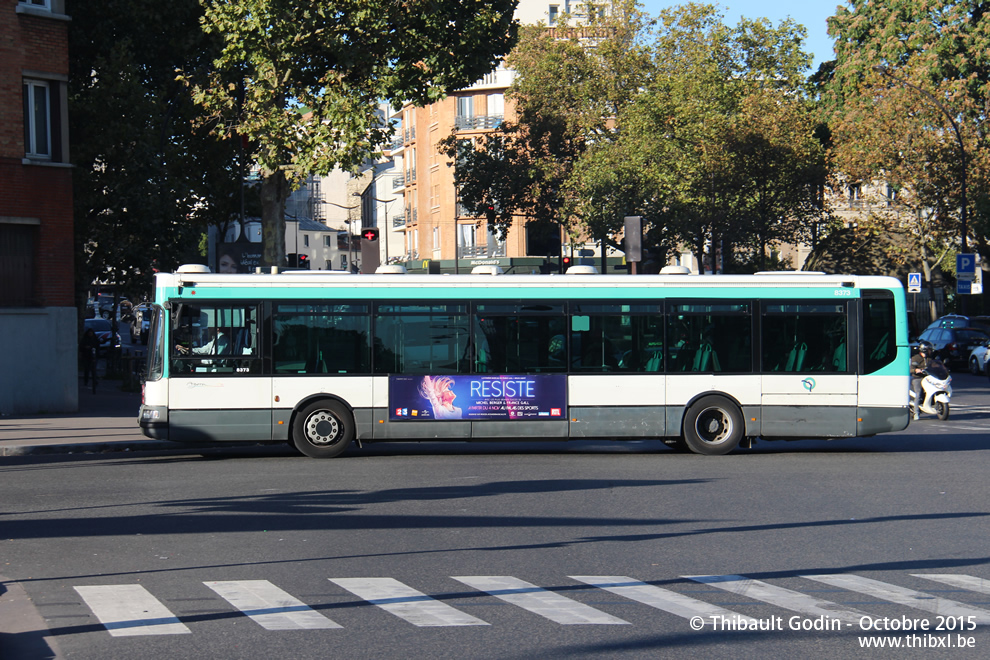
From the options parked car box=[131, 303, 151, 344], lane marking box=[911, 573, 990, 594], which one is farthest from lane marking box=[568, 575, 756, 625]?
parked car box=[131, 303, 151, 344]

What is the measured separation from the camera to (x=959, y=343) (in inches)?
1614

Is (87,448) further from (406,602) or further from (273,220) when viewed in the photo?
(406,602)

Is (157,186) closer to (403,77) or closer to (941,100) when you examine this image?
(403,77)

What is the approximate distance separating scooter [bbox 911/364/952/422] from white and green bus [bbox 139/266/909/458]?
6.50 meters

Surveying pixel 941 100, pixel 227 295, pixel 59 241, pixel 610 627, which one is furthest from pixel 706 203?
pixel 610 627

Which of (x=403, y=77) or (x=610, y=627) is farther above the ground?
(x=403, y=77)

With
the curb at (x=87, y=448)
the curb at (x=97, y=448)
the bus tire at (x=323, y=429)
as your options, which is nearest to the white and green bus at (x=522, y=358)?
the bus tire at (x=323, y=429)

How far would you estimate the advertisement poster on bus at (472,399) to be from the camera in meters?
16.9

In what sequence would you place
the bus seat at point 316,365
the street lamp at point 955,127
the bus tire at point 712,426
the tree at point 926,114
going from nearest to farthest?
the bus seat at point 316,365 < the bus tire at point 712,426 < the street lamp at point 955,127 < the tree at point 926,114

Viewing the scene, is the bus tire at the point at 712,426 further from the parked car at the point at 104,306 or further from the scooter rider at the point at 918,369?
the parked car at the point at 104,306

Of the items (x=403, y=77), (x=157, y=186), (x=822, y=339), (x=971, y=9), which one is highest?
(x=971, y=9)

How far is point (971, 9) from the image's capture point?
164 ft

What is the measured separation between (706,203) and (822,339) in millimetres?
29455

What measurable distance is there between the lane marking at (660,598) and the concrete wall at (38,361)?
58.3ft
